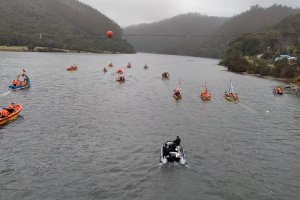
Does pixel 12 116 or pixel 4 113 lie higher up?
pixel 4 113

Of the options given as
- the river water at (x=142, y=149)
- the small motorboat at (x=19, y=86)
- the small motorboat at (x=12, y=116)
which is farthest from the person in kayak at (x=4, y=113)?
the small motorboat at (x=19, y=86)

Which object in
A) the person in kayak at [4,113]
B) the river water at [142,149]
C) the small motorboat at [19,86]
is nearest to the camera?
the river water at [142,149]

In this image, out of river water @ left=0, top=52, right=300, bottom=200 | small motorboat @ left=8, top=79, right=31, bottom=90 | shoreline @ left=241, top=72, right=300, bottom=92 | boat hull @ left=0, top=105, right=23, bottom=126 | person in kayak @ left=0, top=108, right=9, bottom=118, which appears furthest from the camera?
shoreline @ left=241, top=72, right=300, bottom=92

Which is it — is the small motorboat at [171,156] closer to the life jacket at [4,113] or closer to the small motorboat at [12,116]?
the small motorboat at [12,116]

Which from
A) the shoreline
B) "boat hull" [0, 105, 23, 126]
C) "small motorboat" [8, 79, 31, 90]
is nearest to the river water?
"boat hull" [0, 105, 23, 126]

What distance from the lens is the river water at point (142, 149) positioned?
35.3m

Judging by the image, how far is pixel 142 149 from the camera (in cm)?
4722

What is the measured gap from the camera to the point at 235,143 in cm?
5200

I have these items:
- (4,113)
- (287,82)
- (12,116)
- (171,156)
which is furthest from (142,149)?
(287,82)

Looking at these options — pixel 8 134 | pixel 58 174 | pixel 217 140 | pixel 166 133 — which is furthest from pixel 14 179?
pixel 217 140

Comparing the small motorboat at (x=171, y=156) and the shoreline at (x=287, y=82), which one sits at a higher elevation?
the shoreline at (x=287, y=82)

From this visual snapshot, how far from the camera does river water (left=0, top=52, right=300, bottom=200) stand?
116ft

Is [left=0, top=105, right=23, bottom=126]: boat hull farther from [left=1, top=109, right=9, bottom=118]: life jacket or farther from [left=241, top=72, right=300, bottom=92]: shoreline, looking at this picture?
[left=241, top=72, right=300, bottom=92]: shoreline

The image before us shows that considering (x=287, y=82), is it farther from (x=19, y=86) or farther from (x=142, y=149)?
(x=142, y=149)
